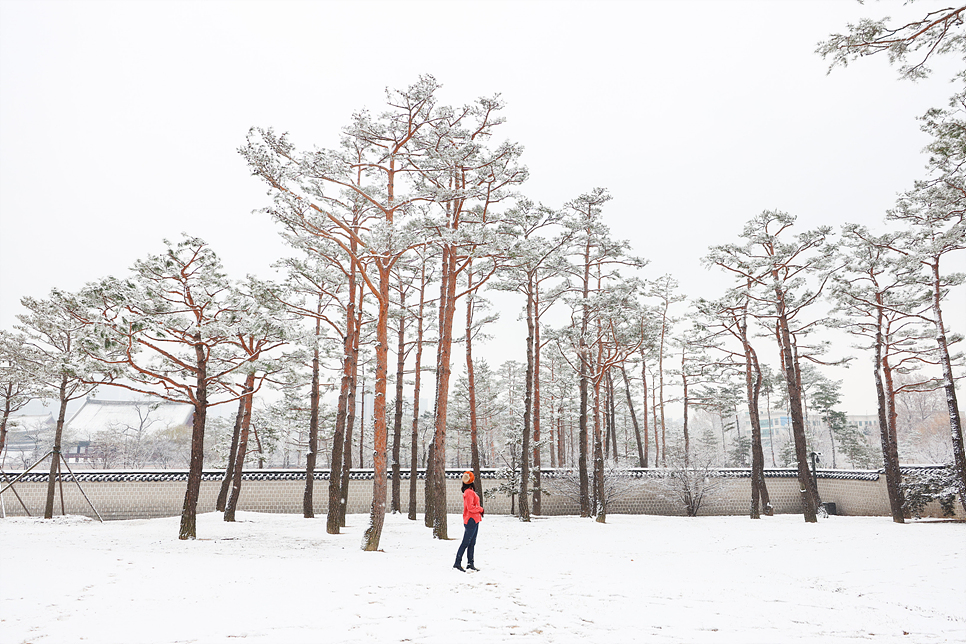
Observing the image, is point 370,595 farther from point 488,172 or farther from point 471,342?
point 471,342

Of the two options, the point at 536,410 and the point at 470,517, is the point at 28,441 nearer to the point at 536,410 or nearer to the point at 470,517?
the point at 536,410

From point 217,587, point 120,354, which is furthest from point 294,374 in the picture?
point 217,587

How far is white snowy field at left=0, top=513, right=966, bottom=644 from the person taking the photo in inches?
175

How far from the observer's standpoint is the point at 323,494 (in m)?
20.5

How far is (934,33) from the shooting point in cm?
562

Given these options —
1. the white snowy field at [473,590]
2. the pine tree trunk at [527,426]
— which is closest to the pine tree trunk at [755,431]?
the white snowy field at [473,590]

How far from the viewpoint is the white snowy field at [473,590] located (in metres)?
4.45

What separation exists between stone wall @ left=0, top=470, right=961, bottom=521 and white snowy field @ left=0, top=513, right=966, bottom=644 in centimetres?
859

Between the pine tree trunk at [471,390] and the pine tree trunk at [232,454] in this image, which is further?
the pine tree trunk at [232,454]

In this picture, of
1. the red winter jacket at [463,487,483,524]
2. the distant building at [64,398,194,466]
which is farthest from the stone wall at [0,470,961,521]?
the distant building at [64,398,194,466]

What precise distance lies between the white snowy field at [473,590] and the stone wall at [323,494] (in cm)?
859

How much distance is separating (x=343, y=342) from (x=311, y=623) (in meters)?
9.29

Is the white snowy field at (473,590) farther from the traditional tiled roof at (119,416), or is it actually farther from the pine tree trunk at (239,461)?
the traditional tiled roof at (119,416)

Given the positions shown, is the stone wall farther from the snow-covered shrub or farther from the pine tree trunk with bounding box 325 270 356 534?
the pine tree trunk with bounding box 325 270 356 534
